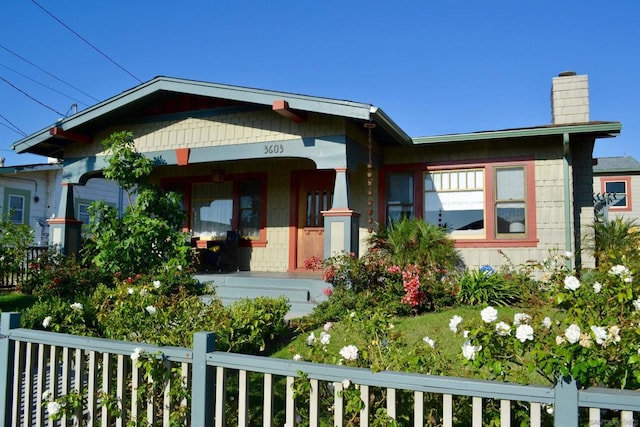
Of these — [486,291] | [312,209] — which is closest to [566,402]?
[486,291]

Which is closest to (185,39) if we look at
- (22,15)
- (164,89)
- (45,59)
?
(22,15)

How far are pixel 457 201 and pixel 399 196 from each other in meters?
1.23

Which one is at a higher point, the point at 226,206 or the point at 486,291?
the point at 226,206

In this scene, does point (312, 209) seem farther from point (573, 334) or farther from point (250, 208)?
point (573, 334)

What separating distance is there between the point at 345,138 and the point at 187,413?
626 cm

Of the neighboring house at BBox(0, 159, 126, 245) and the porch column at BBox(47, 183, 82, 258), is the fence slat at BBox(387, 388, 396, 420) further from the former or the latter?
the neighboring house at BBox(0, 159, 126, 245)

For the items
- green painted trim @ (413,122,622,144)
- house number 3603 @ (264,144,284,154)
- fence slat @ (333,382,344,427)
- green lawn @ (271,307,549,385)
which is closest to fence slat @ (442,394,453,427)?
fence slat @ (333,382,344,427)

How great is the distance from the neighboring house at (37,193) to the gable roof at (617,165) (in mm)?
22462

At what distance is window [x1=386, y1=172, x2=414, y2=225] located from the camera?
33.1ft

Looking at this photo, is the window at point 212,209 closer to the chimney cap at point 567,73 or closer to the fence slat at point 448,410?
the chimney cap at point 567,73

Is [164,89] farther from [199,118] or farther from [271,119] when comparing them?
[271,119]

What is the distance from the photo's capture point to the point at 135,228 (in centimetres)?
892

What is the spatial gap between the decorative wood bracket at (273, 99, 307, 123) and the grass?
550 centimetres

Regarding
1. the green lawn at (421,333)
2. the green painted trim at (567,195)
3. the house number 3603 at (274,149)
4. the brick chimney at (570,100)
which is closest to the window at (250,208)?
the house number 3603 at (274,149)
